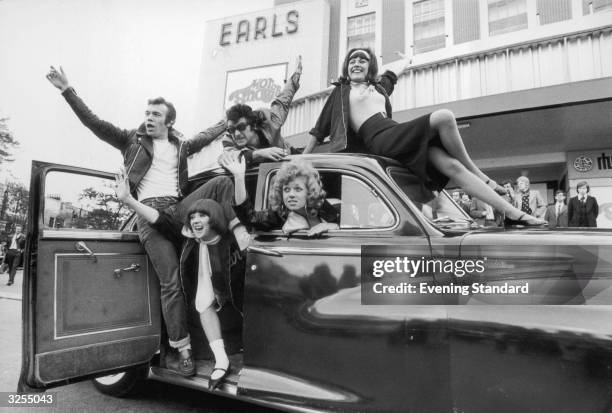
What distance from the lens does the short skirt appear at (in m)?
2.52

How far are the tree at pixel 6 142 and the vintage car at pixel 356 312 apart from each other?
17 centimetres

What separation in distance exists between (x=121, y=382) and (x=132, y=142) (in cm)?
183

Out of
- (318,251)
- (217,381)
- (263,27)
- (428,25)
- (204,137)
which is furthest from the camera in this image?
(263,27)

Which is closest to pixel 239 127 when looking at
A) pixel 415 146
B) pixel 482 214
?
pixel 415 146

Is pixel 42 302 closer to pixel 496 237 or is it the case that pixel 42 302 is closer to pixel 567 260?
pixel 496 237

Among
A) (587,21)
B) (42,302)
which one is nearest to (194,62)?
(42,302)

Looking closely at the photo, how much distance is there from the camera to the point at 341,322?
82.6 inches

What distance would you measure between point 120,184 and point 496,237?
223 centimetres

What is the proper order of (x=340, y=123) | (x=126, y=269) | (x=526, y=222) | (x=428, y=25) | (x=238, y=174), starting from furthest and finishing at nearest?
(x=428, y=25) < (x=340, y=123) < (x=126, y=269) < (x=238, y=174) < (x=526, y=222)

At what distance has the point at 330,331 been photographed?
2.12 meters

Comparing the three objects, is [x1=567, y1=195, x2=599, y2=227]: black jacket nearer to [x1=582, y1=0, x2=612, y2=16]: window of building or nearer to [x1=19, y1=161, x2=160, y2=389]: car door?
[x1=582, y1=0, x2=612, y2=16]: window of building

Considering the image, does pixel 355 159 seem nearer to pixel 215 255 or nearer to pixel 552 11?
pixel 215 255

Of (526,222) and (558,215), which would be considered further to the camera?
(558,215)

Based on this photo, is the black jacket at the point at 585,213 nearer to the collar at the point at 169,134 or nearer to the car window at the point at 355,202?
the car window at the point at 355,202
